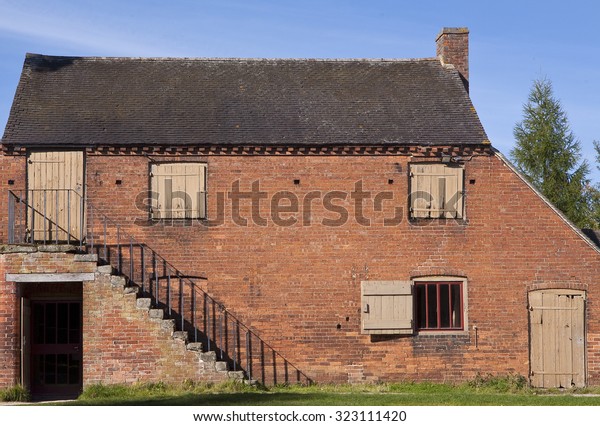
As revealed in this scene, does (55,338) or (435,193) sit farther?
(435,193)

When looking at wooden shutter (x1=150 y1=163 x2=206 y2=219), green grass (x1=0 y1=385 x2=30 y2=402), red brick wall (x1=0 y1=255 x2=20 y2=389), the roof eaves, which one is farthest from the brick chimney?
green grass (x1=0 y1=385 x2=30 y2=402)

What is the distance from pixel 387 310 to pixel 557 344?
13.2ft

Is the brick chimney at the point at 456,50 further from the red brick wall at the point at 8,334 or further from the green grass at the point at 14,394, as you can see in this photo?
the green grass at the point at 14,394

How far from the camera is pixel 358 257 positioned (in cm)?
2331

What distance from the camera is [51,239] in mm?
23078

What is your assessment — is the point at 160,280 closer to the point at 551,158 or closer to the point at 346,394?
the point at 346,394

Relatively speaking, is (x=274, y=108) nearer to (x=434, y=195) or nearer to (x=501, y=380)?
(x=434, y=195)

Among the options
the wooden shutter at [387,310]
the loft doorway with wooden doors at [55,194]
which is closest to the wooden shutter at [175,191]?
the loft doorway with wooden doors at [55,194]

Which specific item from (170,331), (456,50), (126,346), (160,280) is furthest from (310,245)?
(456,50)

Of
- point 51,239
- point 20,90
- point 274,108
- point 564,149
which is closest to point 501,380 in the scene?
point 274,108

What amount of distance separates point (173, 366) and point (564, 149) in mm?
29979

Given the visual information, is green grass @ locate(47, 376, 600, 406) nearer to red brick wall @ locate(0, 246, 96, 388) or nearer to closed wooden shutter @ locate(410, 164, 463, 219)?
red brick wall @ locate(0, 246, 96, 388)

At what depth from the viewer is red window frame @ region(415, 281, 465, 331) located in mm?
23328

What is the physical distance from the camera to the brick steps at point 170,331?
21312mm
